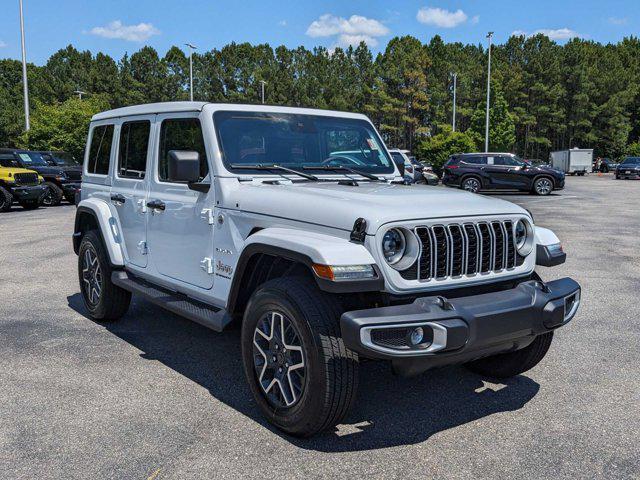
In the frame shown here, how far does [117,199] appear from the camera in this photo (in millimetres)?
5688

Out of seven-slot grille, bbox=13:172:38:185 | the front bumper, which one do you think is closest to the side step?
the front bumper

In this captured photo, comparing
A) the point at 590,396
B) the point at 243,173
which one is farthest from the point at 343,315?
the point at 590,396

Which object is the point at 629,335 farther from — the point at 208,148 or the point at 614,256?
the point at 614,256

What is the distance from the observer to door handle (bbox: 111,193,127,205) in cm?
560

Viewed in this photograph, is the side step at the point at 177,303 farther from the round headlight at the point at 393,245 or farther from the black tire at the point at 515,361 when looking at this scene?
the black tire at the point at 515,361

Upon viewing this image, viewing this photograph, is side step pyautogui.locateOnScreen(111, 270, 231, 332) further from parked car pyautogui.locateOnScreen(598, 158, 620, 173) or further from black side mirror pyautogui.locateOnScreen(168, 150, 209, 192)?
parked car pyautogui.locateOnScreen(598, 158, 620, 173)

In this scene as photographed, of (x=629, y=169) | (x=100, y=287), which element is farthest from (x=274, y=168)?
(x=629, y=169)

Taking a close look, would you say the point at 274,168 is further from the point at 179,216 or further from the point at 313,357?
the point at 313,357

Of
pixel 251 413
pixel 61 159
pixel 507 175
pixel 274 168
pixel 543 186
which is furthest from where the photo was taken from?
pixel 507 175

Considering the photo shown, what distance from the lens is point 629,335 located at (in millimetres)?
5801

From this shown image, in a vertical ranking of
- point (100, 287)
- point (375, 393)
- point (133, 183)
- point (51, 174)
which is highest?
point (133, 183)

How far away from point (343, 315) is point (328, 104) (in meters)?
71.8

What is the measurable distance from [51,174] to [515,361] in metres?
19.6

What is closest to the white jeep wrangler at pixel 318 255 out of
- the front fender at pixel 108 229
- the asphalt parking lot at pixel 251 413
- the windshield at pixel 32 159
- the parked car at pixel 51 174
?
the front fender at pixel 108 229
